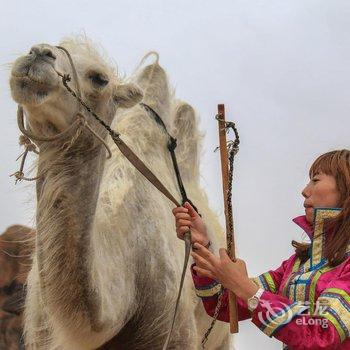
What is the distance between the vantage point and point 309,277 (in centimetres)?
260

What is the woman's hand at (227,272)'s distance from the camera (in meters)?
2.53

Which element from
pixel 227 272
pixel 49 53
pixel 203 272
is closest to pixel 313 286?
pixel 227 272

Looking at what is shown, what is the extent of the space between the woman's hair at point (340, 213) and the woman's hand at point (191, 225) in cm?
33

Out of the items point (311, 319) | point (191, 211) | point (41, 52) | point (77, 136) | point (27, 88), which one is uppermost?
point (41, 52)

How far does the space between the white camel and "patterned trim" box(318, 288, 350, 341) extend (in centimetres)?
77

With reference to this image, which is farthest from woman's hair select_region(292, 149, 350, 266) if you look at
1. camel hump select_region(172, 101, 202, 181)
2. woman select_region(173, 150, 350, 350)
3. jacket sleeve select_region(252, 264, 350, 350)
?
camel hump select_region(172, 101, 202, 181)

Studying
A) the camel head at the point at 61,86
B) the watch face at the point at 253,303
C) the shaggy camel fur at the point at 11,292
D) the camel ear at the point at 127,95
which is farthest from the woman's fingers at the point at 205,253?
the shaggy camel fur at the point at 11,292

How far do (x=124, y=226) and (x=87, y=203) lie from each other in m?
0.70

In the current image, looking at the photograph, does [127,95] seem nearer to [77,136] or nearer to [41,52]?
[77,136]

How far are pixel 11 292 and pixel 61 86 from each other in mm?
6516

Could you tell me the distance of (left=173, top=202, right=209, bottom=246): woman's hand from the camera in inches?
115

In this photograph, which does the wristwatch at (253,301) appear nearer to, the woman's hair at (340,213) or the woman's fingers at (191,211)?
the woman's hair at (340,213)

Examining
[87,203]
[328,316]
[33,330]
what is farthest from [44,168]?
[328,316]

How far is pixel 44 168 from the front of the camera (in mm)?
3299
